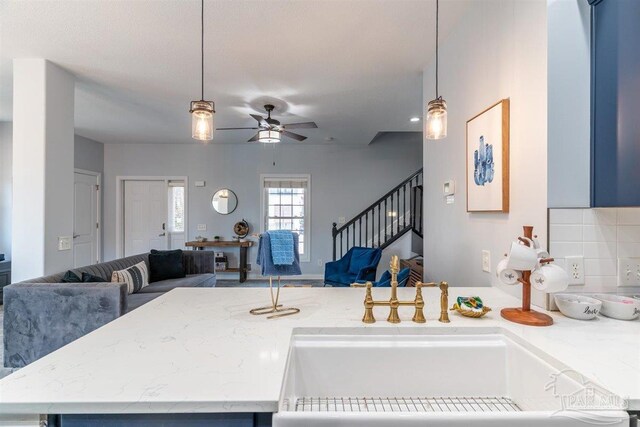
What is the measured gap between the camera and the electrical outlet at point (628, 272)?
52.1 inches

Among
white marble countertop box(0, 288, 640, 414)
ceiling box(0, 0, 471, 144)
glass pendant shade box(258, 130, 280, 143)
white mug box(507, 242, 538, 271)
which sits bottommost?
white marble countertop box(0, 288, 640, 414)

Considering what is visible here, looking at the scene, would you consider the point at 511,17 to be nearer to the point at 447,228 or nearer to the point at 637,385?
the point at 447,228

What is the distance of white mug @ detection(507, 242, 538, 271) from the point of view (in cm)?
114

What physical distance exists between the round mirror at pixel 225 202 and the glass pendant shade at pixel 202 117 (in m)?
4.34

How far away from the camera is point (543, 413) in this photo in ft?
2.32

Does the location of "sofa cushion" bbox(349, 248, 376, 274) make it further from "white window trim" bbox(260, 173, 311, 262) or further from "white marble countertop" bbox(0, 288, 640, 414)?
"white marble countertop" bbox(0, 288, 640, 414)

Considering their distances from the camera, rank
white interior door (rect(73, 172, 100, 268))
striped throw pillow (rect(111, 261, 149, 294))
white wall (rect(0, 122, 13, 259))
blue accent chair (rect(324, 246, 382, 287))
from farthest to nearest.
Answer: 1. white interior door (rect(73, 172, 100, 268))
2. white wall (rect(0, 122, 13, 259))
3. blue accent chair (rect(324, 246, 382, 287))
4. striped throw pillow (rect(111, 261, 149, 294))

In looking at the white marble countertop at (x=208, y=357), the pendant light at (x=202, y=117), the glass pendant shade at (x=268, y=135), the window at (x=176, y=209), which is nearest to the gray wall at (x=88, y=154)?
the window at (x=176, y=209)

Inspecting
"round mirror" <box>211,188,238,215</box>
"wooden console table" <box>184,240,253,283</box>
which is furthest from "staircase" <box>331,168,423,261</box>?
"round mirror" <box>211,188,238,215</box>

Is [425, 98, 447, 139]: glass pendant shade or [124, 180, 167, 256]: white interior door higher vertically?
[425, 98, 447, 139]: glass pendant shade

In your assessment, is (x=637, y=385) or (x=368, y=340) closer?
(x=637, y=385)

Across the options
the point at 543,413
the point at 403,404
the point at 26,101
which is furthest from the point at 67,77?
the point at 543,413

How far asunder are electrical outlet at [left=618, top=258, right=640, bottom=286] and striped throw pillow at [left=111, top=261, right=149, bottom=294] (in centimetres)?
368

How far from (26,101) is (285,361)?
11.4ft
